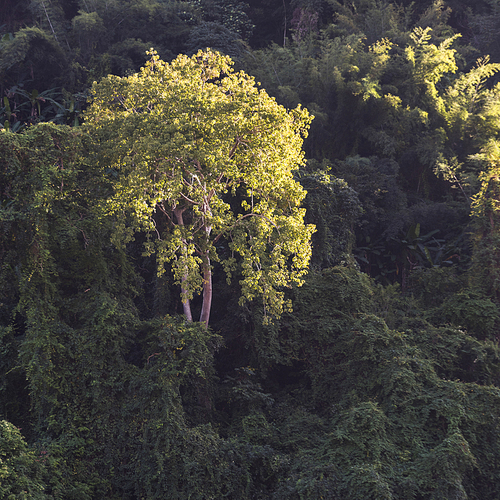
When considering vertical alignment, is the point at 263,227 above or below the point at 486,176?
below

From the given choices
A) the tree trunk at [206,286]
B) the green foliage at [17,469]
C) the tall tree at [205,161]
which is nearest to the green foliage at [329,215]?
the tall tree at [205,161]

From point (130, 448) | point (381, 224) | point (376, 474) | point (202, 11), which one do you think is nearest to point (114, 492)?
point (130, 448)

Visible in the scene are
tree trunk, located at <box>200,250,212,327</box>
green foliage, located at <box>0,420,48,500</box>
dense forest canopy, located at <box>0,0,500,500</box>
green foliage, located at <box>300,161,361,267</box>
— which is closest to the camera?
green foliage, located at <box>0,420,48,500</box>

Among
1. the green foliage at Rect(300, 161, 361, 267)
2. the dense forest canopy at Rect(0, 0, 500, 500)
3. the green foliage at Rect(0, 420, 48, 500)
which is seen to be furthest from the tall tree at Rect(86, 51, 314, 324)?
the green foliage at Rect(300, 161, 361, 267)

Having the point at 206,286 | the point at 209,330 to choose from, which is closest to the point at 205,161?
the point at 206,286

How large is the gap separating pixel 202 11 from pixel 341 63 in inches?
396

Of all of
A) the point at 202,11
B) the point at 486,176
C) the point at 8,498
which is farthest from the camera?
the point at 202,11

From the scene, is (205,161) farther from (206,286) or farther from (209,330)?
(209,330)

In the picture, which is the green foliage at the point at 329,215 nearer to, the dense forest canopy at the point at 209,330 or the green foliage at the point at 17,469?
the dense forest canopy at the point at 209,330

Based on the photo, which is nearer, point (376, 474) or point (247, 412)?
point (376, 474)

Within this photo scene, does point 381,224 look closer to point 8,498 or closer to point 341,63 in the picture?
point 341,63

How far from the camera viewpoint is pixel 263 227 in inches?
344

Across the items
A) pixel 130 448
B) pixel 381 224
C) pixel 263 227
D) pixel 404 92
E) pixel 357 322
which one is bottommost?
pixel 130 448

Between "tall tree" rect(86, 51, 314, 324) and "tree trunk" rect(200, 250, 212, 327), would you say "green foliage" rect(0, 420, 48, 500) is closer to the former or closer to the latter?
"tall tree" rect(86, 51, 314, 324)
